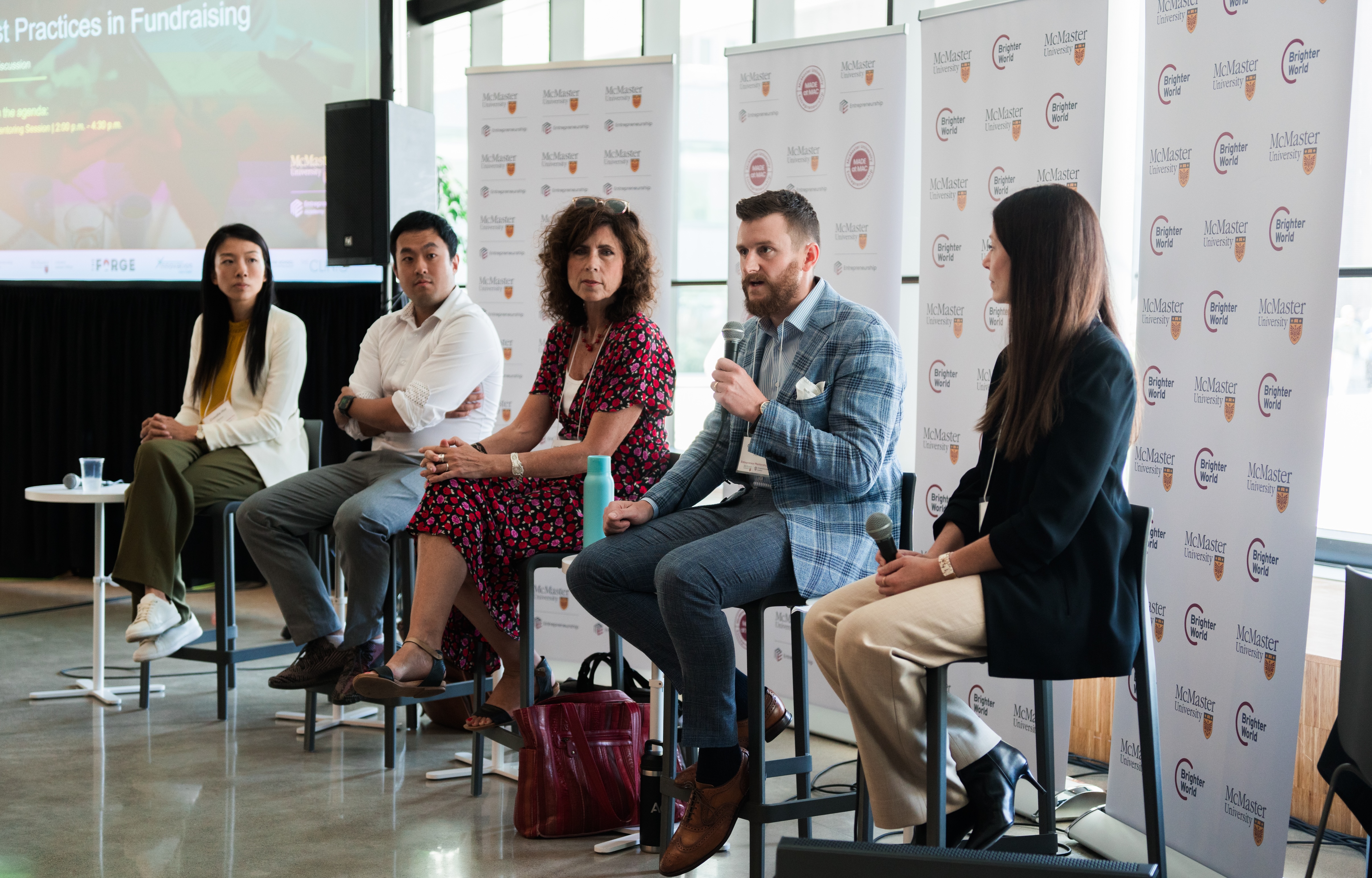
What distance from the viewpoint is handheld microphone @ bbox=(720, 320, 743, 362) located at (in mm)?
2363

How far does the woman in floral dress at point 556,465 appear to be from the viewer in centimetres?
280

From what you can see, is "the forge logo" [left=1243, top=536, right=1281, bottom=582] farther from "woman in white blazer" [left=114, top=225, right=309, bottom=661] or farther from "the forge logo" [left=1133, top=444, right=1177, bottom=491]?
"woman in white blazer" [left=114, top=225, right=309, bottom=661]

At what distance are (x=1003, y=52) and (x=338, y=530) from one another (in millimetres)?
2201

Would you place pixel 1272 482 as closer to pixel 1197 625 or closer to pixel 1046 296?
pixel 1197 625

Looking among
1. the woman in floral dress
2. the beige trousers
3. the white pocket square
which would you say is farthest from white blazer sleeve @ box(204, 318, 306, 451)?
the beige trousers

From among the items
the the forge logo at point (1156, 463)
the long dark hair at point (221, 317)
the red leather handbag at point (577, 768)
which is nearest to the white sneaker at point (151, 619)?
the long dark hair at point (221, 317)

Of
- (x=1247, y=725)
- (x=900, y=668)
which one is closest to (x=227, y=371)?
(x=900, y=668)

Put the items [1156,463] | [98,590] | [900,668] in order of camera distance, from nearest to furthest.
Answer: [900,668] → [1156,463] → [98,590]

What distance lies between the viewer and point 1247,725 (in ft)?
7.46

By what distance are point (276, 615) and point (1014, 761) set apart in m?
3.95

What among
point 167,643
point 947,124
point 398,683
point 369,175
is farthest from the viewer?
point 369,175

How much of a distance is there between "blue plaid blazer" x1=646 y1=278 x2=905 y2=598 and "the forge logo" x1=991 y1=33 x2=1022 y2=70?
941 mm

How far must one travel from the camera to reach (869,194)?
3299 millimetres

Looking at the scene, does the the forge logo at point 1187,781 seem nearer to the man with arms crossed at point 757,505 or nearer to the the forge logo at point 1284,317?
the man with arms crossed at point 757,505
